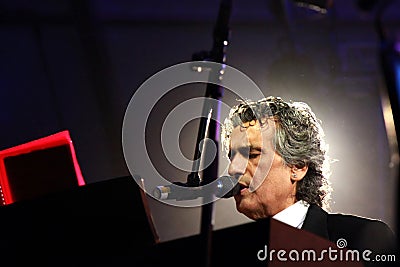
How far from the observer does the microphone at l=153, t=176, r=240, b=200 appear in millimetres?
1090

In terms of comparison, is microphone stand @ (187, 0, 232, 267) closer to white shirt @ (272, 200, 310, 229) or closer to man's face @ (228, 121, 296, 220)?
man's face @ (228, 121, 296, 220)

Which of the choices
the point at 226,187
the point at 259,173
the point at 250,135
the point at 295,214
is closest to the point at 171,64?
the point at 250,135

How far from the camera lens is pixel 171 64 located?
2461 millimetres

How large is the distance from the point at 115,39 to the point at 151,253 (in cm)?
175

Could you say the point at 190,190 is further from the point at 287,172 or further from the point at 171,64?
the point at 171,64

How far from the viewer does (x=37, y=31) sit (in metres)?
2.34

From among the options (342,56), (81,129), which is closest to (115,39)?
(81,129)

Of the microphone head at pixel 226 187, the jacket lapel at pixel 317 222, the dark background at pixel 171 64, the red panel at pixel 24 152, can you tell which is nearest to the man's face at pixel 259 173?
the jacket lapel at pixel 317 222

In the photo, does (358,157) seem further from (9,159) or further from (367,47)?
(9,159)

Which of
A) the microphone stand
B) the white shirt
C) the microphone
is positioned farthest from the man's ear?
the microphone

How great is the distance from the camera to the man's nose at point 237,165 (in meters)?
1.36

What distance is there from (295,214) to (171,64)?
1.13 m

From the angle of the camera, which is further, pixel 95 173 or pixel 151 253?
pixel 95 173

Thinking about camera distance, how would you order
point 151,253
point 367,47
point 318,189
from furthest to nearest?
point 367,47
point 318,189
point 151,253
